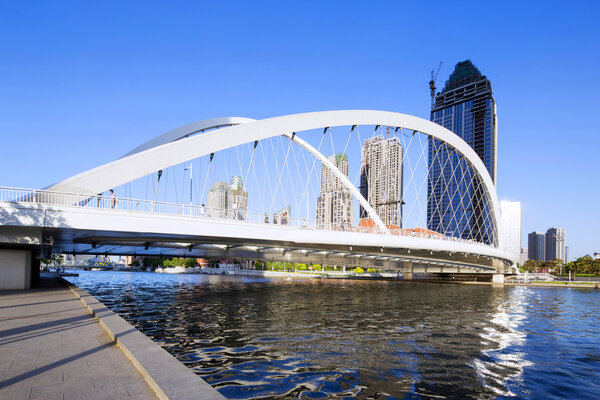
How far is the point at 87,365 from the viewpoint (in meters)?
7.26

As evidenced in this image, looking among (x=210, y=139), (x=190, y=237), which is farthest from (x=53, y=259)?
(x=210, y=139)

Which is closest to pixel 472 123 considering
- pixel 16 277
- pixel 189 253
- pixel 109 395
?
pixel 189 253

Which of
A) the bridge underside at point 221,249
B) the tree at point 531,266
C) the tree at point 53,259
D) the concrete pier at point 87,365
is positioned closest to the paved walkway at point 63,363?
the concrete pier at point 87,365

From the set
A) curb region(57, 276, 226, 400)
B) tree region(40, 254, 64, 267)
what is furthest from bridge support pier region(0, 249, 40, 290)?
tree region(40, 254, 64, 267)

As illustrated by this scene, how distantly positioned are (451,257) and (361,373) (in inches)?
1741

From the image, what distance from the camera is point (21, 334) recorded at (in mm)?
10219

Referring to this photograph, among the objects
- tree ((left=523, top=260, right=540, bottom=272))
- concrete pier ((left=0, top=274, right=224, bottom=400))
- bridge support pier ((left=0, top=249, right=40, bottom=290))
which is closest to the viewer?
concrete pier ((left=0, top=274, right=224, bottom=400))

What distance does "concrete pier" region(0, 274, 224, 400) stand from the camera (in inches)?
227

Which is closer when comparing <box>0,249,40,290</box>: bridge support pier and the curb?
the curb

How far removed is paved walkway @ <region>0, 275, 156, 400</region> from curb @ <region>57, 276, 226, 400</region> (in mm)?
151

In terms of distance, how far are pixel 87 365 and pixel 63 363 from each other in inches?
21.5

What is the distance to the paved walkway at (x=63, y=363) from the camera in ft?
19.3

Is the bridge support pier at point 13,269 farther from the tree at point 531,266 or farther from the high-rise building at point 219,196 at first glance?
the tree at point 531,266

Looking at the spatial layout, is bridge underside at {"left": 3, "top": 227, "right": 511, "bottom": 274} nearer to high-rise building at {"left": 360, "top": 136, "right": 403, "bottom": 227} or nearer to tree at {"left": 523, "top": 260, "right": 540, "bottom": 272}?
high-rise building at {"left": 360, "top": 136, "right": 403, "bottom": 227}
